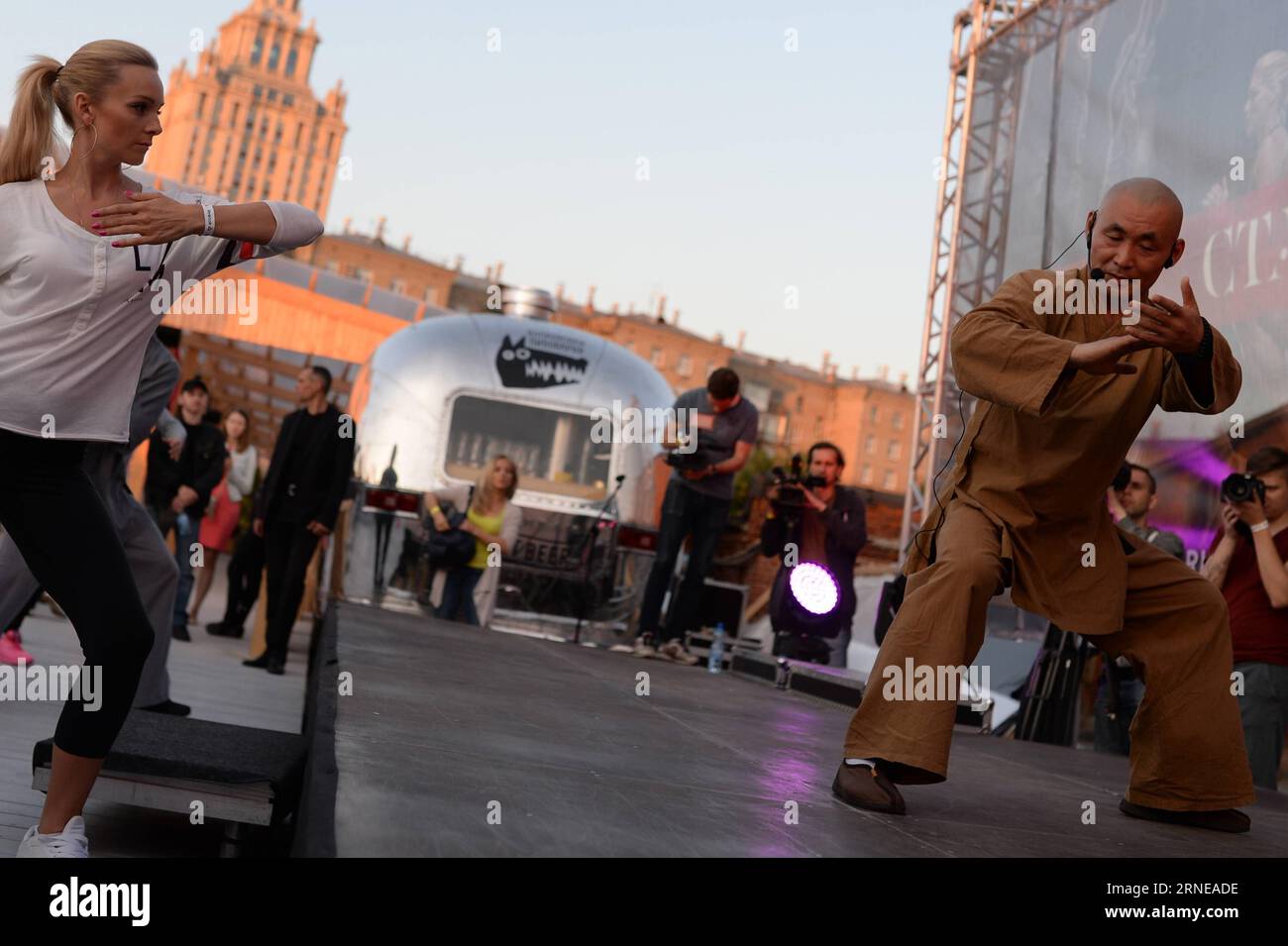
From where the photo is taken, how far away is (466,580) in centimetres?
898

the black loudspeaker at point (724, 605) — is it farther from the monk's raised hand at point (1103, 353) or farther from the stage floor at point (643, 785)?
the monk's raised hand at point (1103, 353)

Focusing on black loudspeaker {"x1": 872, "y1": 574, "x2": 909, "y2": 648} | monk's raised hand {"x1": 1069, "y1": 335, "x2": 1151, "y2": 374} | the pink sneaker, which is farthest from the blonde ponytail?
the pink sneaker

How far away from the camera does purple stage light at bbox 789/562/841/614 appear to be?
25.4 ft

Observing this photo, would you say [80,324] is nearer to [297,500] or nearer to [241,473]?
[297,500]

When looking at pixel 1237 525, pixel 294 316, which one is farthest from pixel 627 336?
pixel 1237 525

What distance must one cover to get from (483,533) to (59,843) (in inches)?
246

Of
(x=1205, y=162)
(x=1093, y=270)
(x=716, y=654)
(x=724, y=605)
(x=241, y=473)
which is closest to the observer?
(x=1093, y=270)

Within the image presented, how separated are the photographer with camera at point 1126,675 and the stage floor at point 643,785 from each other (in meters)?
0.68

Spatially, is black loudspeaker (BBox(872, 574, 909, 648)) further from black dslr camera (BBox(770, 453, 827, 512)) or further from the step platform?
the step platform

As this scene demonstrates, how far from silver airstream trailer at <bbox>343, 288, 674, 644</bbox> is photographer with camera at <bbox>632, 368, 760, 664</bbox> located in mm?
784

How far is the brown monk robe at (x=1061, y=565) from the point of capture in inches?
121

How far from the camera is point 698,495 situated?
27.5 feet

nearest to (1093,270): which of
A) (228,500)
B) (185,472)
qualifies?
(185,472)

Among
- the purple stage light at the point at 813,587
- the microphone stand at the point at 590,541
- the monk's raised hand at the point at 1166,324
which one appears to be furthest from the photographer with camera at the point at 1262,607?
the microphone stand at the point at 590,541
